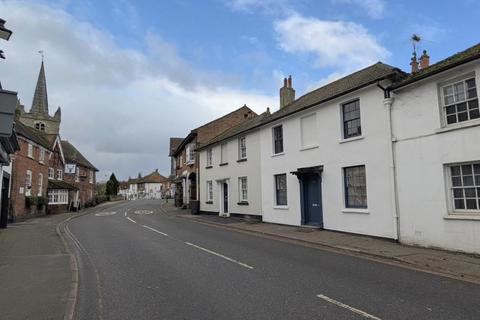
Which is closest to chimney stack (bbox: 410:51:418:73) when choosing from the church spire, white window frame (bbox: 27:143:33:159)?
white window frame (bbox: 27:143:33:159)

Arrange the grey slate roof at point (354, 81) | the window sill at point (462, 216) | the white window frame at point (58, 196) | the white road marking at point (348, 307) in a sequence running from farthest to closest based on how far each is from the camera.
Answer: the white window frame at point (58, 196)
the grey slate roof at point (354, 81)
the window sill at point (462, 216)
the white road marking at point (348, 307)

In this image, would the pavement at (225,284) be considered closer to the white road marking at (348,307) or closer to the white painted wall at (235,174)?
the white road marking at (348,307)

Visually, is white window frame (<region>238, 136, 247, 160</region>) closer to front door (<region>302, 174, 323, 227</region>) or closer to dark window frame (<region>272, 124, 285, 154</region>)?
dark window frame (<region>272, 124, 285, 154</region>)

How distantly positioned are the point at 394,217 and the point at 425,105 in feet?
12.6

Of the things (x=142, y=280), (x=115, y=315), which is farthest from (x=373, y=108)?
(x=115, y=315)

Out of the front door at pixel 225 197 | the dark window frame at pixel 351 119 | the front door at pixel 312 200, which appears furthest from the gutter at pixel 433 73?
the front door at pixel 225 197

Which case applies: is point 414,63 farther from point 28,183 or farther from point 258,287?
point 28,183

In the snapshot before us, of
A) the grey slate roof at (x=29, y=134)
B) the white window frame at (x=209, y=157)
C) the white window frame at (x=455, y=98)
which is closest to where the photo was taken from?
the white window frame at (x=455, y=98)

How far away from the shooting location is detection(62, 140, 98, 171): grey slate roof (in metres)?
47.3

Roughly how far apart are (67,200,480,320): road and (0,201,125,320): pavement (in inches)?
16.5

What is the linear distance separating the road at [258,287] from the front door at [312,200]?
493 centimetres

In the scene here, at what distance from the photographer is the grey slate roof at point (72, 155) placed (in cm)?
4729

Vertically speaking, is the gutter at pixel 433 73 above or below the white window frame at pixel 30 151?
below

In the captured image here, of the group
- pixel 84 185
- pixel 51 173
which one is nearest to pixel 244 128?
pixel 51 173
